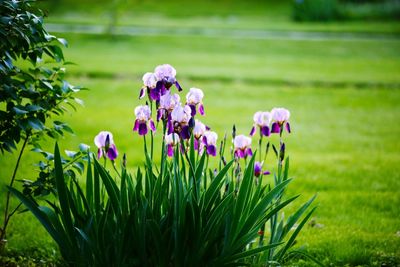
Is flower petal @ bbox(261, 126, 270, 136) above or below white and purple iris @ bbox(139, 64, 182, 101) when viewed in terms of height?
below

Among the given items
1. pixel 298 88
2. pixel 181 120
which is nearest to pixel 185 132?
pixel 181 120

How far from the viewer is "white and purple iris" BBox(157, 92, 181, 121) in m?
3.12

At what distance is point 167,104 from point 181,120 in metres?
0.12

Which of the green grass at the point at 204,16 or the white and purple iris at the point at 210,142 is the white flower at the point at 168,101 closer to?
the white and purple iris at the point at 210,142

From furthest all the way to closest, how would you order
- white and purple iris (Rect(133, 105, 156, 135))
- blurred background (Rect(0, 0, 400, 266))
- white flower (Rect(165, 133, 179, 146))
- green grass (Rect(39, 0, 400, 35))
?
green grass (Rect(39, 0, 400, 35)), blurred background (Rect(0, 0, 400, 266)), white flower (Rect(165, 133, 179, 146)), white and purple iris (Rect(133, 105, 156, 135))

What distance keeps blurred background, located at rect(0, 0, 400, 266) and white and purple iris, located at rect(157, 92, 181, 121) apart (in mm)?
1108

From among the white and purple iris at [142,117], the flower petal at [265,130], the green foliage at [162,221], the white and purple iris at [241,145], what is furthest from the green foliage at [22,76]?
the flower petal at [265,130]

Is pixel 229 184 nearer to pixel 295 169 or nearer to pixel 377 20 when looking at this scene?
pixel 295 169

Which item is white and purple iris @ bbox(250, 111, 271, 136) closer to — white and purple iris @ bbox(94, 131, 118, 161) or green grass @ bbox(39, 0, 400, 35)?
white and purple iris @ bbox(94, 131, 118, 161)

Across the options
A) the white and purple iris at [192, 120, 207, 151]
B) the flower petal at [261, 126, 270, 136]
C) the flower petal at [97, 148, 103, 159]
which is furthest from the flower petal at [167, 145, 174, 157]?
the flower petal at [261, 126, 270, 136]

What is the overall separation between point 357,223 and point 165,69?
8.57 ft

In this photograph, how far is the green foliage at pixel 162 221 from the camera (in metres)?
3.12

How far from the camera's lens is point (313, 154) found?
7535 mm

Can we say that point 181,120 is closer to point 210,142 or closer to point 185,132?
point 185,132
